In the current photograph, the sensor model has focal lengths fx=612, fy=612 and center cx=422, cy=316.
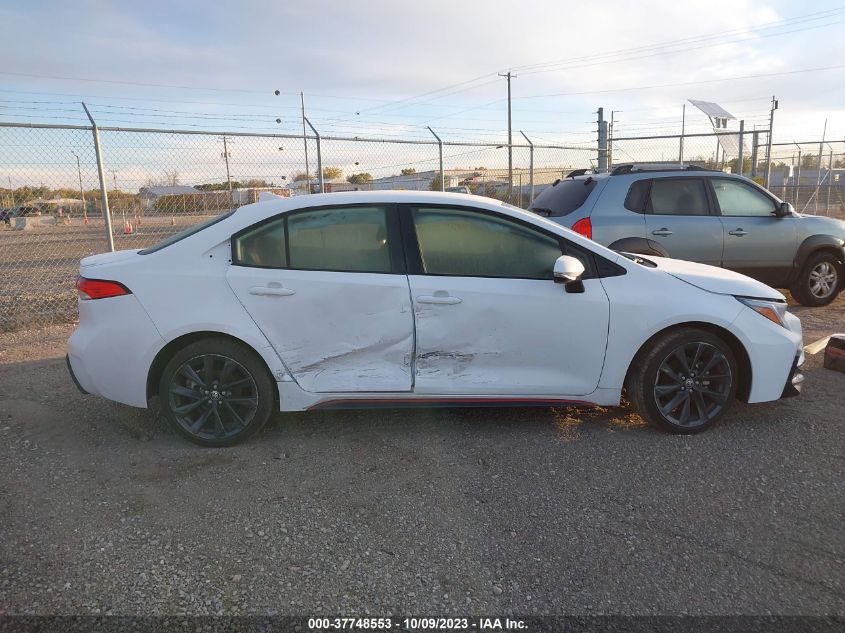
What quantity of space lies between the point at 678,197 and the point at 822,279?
7.80ft

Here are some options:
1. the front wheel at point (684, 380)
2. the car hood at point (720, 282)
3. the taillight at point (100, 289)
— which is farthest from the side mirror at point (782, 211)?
the taillight at point (100, 289)

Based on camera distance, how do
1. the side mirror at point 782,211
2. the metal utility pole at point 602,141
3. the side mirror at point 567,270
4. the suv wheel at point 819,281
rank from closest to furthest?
1. the side mirror at point 567,270
2. the side mirror at point 782,211
3. the suv wheel at point 819,281
4. the metal utility pole at point 602,141

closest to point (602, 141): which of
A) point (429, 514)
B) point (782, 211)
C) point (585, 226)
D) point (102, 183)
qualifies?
point (782, 211)

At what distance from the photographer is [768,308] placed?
400 centimetres

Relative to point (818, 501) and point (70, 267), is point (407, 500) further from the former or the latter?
point (70, 267)

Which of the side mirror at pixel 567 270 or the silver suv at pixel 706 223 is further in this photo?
the silver suv at pixel 706 223

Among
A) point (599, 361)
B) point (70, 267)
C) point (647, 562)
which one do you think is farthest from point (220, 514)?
point (70, 267)

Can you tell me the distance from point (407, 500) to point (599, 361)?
59.9 inches

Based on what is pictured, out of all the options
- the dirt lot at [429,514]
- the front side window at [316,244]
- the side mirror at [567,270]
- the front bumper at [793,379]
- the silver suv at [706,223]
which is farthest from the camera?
the silver suv at [706,223]

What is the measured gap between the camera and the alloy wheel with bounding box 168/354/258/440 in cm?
374

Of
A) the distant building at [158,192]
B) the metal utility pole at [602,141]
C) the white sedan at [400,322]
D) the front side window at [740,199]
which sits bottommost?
the white sedan at [400,322]

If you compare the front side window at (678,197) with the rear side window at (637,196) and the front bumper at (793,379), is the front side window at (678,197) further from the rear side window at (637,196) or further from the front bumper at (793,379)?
the front bumper at (793,379)

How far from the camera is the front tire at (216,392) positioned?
12.2ft

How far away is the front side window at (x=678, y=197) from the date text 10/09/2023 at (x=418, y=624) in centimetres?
549
